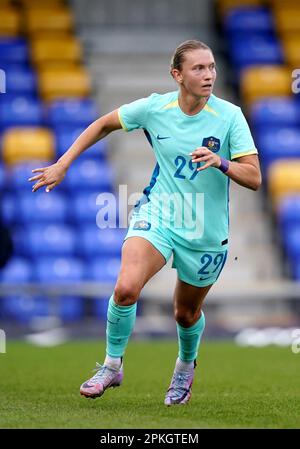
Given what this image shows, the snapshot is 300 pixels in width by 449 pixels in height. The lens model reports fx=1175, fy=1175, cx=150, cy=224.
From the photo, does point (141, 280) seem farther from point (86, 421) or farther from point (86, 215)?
point (86, 215)

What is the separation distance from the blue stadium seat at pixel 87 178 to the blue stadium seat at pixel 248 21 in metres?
3.89

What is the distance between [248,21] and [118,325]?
13.5 metres

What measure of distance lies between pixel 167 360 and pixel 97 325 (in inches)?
156

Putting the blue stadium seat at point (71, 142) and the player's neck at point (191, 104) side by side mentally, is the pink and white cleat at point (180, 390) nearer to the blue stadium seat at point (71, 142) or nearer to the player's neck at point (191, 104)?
the player's neck at point (191, 104)

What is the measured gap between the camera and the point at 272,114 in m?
18.6

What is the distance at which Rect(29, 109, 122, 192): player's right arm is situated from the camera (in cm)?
702

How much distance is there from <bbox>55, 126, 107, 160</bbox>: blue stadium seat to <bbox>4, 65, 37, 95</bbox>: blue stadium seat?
3.27 ft

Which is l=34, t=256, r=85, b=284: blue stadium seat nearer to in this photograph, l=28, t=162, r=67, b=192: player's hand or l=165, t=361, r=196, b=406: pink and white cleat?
l=165, t=361, r=196, b=406: pink and white cleat

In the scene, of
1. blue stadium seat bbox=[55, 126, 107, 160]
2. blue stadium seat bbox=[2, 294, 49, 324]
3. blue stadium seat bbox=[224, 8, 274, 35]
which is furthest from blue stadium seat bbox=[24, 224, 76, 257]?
blue stadium seat bbox=[224, 8, 274, 35]

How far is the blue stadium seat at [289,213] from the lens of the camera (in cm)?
1723

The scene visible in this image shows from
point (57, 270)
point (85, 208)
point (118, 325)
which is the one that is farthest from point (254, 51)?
point (118, 325)

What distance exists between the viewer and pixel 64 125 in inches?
715

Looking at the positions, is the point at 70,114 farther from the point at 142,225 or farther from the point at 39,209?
the point at 142,225
